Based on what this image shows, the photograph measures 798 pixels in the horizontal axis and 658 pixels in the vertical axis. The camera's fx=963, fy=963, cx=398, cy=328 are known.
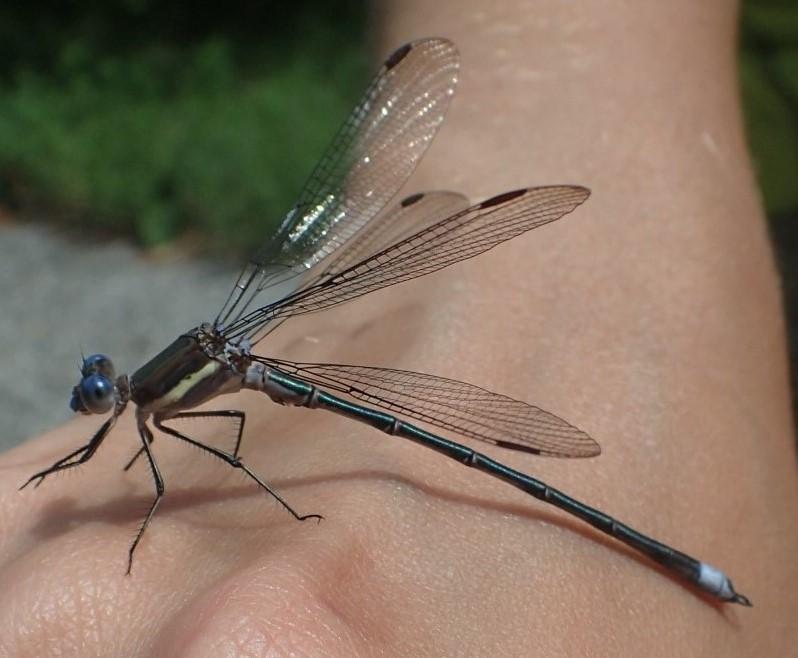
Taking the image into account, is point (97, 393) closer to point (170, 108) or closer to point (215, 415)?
point (215, 415)

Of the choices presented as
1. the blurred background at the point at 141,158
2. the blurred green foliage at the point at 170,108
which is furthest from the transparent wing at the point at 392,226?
the blurred green foliage at the point at 170,108

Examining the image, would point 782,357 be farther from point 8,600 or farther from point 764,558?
point 8,600

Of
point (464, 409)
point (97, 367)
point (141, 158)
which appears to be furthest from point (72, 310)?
point (464, 409)

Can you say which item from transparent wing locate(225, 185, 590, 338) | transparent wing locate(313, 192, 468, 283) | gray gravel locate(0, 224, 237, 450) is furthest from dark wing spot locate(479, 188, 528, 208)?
gray gravel locate(0, 224, 237, 450)

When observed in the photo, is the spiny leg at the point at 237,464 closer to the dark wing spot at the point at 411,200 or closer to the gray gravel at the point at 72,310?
the dark wing spot at the point at 411,200

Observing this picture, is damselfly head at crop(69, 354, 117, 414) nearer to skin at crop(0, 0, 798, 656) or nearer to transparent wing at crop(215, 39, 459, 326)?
skin at crop(0, 0, 798, 656)

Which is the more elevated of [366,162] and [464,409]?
[366,162]

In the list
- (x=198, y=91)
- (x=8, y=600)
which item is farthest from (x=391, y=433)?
(x=198, y=91)
